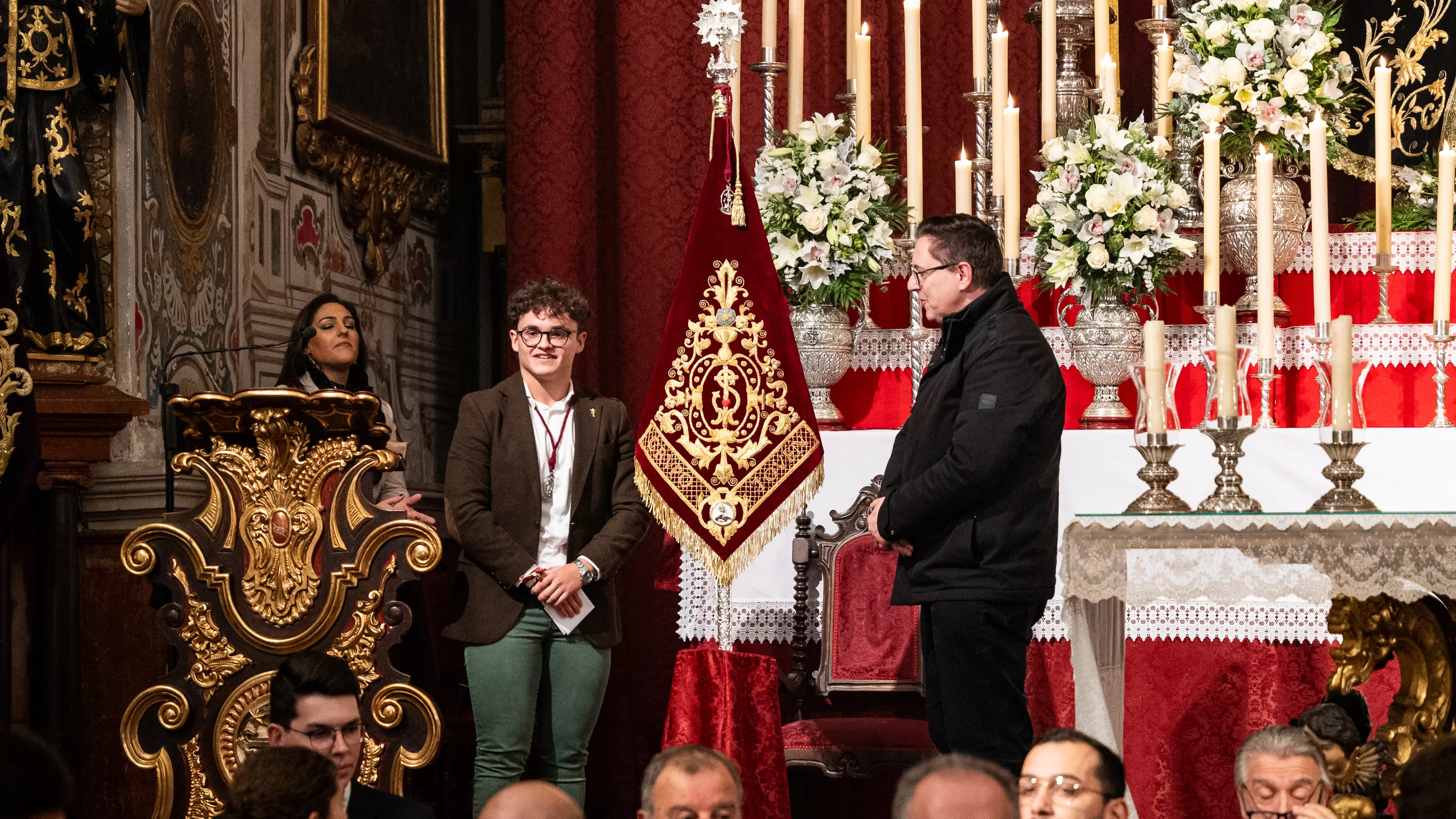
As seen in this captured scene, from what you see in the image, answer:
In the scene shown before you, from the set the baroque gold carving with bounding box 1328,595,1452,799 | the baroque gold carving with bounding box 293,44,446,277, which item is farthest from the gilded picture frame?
the baroque gold carving with bounding box 1328,595,1452,799

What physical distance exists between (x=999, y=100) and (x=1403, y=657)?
6.66 feet

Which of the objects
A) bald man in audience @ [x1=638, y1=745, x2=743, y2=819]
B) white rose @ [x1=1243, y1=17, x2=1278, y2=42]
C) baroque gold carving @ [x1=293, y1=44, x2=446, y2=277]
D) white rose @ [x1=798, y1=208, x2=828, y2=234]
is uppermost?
white rose @ [x1=1243, y1=17, x2=1278, y2=42]

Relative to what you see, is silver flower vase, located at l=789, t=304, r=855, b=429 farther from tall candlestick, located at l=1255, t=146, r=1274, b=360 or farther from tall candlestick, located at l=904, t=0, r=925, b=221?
tall candlestick, located at l=1255, t=146, r=1274, b=360

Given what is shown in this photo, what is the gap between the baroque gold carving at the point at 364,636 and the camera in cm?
426

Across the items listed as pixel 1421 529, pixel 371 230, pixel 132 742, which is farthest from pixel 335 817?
pixel 371 230

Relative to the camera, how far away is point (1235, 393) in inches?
166

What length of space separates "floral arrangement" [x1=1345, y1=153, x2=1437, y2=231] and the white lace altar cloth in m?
0.40

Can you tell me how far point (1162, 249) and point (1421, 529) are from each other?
149 centimetres

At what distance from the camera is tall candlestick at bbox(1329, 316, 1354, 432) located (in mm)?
4125

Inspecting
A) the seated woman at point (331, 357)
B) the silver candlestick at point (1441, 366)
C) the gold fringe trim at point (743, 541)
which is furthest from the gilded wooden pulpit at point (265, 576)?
the silver candlestick at point (1441, 366)

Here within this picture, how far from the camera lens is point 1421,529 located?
380 centimetres

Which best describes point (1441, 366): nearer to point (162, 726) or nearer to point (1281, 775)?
point (1281, 775)

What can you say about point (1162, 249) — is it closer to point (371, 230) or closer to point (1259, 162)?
point (1259, 162)

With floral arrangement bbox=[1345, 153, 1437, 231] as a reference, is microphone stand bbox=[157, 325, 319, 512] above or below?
below
